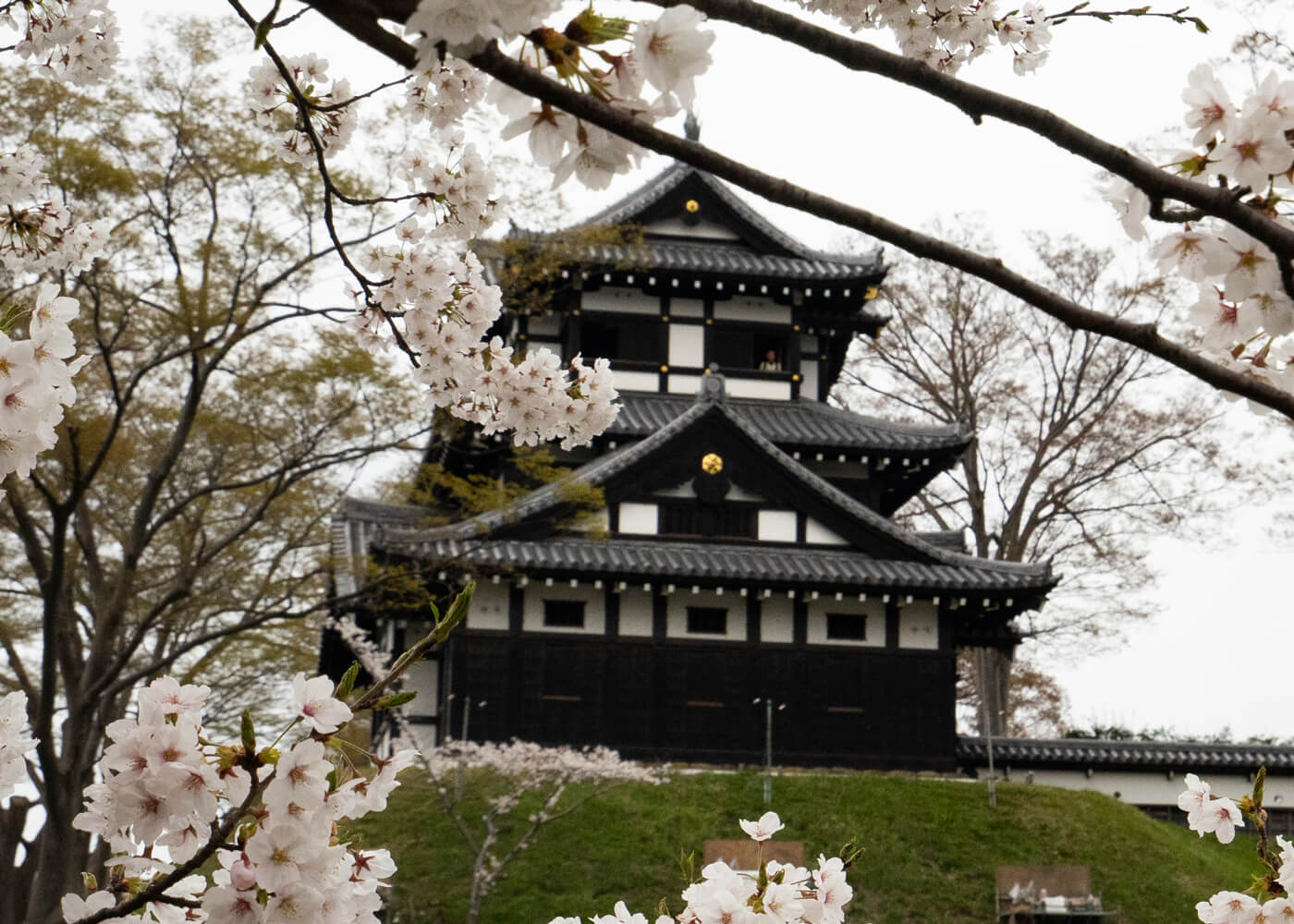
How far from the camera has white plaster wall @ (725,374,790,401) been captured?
79.6ft

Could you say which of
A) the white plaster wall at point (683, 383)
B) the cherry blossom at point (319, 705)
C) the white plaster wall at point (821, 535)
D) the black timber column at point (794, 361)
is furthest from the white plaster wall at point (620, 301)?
the cherry blossom at point (319, 705)

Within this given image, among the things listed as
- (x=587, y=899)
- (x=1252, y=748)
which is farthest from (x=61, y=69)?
(x=1252, y=748)

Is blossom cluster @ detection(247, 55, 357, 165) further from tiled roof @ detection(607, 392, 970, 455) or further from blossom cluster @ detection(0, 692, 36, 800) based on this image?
tiled roof @ detection(607, 392, 970, 455)

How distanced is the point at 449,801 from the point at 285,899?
16664 mm

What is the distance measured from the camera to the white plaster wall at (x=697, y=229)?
2497 centimetres

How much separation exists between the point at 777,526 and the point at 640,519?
219 cm

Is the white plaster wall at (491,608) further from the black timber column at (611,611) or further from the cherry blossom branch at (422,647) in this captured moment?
the cherry blossom branch at (422,647)

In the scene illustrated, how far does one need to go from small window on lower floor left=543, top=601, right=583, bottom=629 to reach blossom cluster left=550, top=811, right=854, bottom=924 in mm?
17410

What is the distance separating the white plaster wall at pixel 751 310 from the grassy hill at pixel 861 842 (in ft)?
28.5

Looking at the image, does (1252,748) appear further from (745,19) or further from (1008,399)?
(745,19)

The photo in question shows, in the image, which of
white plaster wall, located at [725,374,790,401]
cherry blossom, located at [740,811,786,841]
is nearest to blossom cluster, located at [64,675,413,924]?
cherry blossom, located at [740,811,786,841]

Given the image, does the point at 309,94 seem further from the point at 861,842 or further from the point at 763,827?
the point at 861,842

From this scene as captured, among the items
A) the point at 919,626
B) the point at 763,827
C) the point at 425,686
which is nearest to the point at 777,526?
the point at 919,626

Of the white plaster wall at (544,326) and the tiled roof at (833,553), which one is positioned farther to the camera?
the white plaster wall at (544,326)
